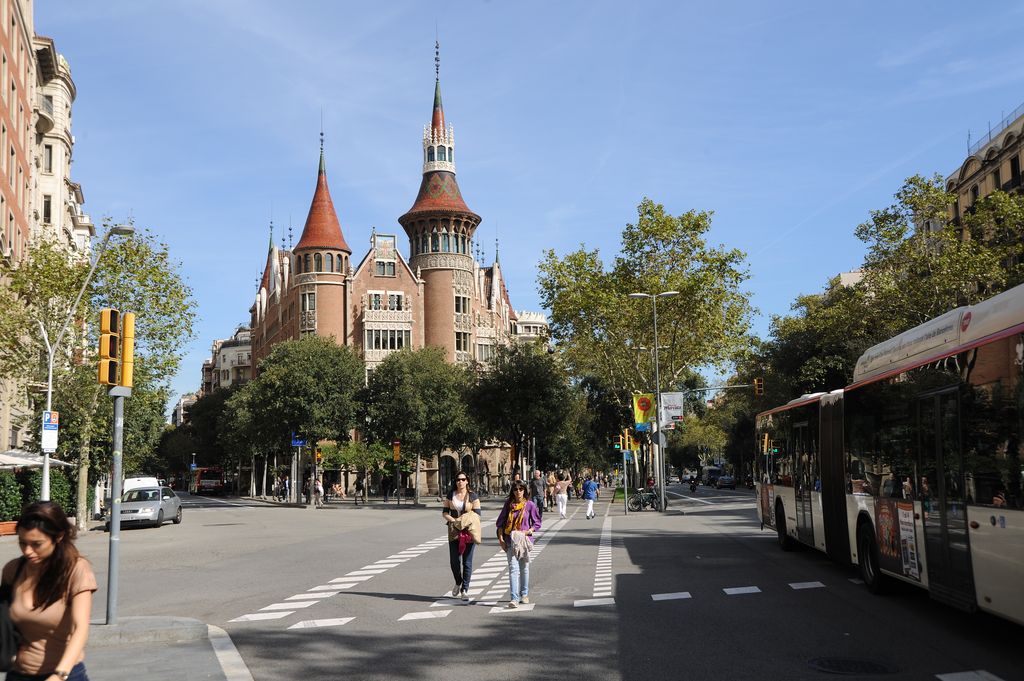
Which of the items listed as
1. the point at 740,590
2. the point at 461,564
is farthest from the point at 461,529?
the point at 740,590

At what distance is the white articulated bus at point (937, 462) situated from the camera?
8.80m

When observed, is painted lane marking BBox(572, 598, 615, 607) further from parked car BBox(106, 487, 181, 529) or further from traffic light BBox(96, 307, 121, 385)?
parked car BBox(106, 487, 181, 529)

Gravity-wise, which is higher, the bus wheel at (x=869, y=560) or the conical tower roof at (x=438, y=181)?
the conical tower roof at (x=438, y=181)

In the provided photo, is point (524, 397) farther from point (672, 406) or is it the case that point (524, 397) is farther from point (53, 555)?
point (53, 555)

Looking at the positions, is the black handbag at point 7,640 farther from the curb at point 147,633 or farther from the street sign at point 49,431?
the street sign at point 49,431

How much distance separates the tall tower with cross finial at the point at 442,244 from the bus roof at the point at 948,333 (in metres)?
75.1

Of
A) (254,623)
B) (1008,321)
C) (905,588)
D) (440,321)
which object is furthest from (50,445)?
(440,321)

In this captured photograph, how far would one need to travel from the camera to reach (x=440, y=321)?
8919cm

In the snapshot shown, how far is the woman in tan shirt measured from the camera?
15.1ft

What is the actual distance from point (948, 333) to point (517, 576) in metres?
5.64

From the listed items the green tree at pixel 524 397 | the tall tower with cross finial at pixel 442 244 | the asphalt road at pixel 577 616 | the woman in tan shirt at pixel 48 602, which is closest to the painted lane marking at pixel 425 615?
the asphalt road at pixel 577 616

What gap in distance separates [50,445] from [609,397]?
Answer: 4355 cm

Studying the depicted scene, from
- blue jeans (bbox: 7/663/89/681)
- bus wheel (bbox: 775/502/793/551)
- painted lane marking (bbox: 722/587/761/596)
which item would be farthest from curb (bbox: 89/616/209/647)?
bus wheel (bbox: 775/502/793/551)

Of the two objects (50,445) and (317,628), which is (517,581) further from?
(50,445)
